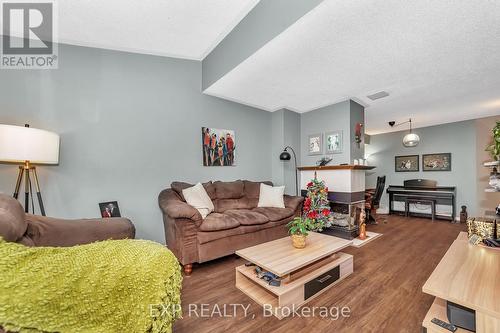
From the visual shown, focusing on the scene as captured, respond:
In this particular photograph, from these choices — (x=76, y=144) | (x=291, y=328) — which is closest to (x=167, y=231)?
(x=76, y=144)

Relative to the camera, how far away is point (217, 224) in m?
2.38

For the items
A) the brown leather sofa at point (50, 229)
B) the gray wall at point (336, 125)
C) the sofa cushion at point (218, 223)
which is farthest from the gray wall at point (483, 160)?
the brown leather sofa at point (50, 229)

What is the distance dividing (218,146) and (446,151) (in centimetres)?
571

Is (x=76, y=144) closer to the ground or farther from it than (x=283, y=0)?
closer to the ground

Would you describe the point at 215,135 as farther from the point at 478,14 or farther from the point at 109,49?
the point at 478,14

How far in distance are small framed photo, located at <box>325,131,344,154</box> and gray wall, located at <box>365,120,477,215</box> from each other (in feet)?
10.6

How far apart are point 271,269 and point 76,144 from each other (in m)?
2.53

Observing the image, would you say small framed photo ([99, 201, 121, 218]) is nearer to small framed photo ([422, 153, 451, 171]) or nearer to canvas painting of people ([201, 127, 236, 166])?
canvas painting of people ([201, 127, 236, 166])

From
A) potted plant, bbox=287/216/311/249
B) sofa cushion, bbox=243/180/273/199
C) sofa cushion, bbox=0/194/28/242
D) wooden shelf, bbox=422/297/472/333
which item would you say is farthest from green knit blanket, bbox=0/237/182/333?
sofa cushion, bbox=243/180/273/199

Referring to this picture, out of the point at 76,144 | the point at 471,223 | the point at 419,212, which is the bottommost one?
the point at 419,212

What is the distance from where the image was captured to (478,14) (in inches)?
67.5

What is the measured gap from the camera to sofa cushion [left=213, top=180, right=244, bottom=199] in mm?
3213

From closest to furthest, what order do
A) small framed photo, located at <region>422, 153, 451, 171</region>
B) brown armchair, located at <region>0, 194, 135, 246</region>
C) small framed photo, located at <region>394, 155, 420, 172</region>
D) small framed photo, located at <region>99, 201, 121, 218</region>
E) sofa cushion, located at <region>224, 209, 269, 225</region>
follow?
1. brown armchair, located at <region>0, 194, 135, 246</region>
2. small framed photo, located at <region>99, 201, 121, 218</region>
3. sofa cushion, located at <region>224, 209, 269, 225</region>
4. small framed photo, located at <region>422, 153, 451, 171</region>
5. small framed photo, located at <region>394, 155, 420, 172</region>

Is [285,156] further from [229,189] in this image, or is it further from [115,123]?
[115,123]
